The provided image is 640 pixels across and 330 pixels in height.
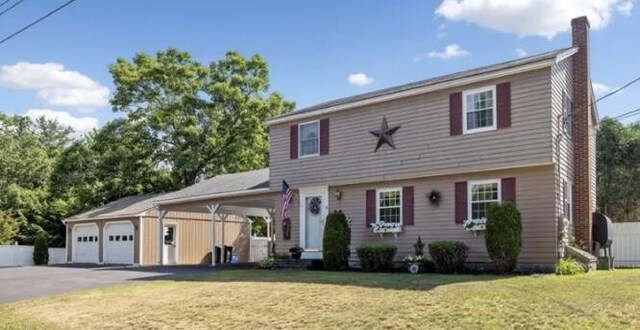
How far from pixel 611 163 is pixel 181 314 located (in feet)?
78.0

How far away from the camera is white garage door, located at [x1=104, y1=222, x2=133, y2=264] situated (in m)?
30.0

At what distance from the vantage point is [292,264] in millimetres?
19797

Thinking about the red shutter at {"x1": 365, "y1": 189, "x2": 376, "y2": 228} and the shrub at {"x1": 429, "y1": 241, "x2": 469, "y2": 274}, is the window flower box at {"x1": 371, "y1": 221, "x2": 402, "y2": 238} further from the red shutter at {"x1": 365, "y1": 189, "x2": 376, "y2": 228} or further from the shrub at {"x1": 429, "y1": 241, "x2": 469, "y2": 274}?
the shrub at {"x1": 429, "y1": 241, "x2": 469, "y2": 274}

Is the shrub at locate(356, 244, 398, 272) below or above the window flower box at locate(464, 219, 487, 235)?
below

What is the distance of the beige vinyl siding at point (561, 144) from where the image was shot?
51.3ft

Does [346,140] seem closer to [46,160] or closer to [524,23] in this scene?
[524,23]

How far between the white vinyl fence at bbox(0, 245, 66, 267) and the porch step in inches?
787

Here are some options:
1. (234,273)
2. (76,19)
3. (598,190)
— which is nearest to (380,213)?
(234,273)

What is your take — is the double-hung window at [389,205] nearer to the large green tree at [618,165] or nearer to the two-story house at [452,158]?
the two-story house at [452,158]

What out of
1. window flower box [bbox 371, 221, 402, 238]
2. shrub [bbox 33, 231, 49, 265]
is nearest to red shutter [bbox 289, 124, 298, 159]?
window flower box [bbox 371, 221, 402, 238]

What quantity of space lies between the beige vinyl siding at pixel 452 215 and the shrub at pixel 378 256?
3.08 feet

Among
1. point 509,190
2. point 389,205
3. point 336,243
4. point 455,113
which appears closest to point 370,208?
point 389,205

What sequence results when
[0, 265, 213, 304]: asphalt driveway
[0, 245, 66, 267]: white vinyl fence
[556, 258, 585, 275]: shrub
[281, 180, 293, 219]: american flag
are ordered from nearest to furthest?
1. [556, 258, 585, 275]: shrub
2. [0, 265, 213, 304]: asphalt driveway
3. [281, 180, 293, 219]: american flag
4. [0, 245, 66, 267]: white vinyl fence

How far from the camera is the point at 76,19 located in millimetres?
13680
